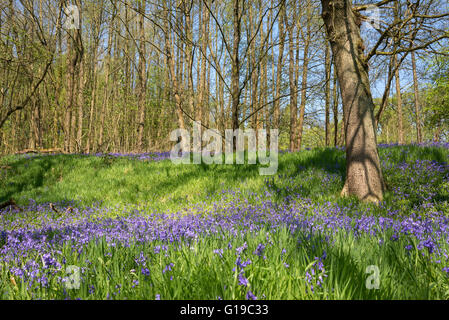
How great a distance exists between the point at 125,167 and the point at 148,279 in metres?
7.15

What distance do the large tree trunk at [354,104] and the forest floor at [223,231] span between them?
369 millimetres

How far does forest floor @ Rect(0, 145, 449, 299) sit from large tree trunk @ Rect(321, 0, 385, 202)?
0.37 metres

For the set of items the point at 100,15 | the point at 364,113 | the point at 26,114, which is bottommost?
the point at 364,113

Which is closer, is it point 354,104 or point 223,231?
point 223,231

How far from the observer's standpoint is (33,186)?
8.16 meters

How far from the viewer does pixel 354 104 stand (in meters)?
4.75

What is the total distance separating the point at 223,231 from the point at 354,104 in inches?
137

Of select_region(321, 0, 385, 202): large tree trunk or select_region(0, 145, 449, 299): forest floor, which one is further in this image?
select_region(321, 0, 385, 202): large tree trunk

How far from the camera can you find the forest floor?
1620 mm

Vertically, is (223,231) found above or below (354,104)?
below

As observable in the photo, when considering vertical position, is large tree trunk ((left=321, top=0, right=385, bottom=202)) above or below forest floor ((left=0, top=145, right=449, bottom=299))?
above

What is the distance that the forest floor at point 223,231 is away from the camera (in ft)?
5.32

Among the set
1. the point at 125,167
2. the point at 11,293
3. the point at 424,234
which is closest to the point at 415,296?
the point at 424,234
